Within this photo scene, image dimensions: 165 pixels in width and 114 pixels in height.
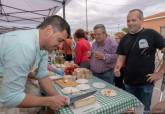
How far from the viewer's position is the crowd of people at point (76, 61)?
37.4 inches

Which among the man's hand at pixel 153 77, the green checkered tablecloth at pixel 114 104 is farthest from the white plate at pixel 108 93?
the man's hand at pixel 153 77

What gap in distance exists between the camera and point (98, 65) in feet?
7.75

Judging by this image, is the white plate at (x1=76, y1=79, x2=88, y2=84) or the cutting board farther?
the white plate at (x1=76, y1=79, x2=88, y2=84)

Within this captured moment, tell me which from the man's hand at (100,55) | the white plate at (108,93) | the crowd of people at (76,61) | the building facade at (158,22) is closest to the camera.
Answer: the crowd of people at (76,61)

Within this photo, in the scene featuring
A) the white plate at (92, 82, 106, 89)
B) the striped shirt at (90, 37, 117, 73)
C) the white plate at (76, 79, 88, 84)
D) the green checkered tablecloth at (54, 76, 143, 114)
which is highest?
the striped shirt at (90, 37, 117, 73)

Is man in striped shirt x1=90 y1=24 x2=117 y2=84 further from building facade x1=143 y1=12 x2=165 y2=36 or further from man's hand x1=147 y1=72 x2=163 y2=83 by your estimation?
building facade x1=143 y1=12 x2=165 y2=36

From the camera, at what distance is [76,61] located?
3285mm

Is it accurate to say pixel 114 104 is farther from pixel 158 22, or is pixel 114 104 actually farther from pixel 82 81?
pixel 158 22

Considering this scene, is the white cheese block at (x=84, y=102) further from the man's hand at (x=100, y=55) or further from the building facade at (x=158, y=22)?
the building facade at (x=158, y=22)

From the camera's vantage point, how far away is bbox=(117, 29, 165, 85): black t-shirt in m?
1.86

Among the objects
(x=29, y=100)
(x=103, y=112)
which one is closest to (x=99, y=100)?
(x=103, y=112)

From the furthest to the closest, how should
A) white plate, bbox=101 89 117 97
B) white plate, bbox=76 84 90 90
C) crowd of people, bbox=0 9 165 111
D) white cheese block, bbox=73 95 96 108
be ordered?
white plate, bbox=76 84 90 90, white plate, bbox=101 89 117 97, white cheese block, bbox=73 95 96 108, crowd of people, bbox=0 9 165 111

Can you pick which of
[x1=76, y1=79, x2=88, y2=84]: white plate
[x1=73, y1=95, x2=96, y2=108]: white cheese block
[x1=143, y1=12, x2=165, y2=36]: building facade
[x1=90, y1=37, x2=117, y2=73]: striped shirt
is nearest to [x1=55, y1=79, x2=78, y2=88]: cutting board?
[x1=76, y1=79, x2=88, y2=84]: white plate

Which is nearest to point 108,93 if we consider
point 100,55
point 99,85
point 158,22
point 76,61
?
point 99,85
